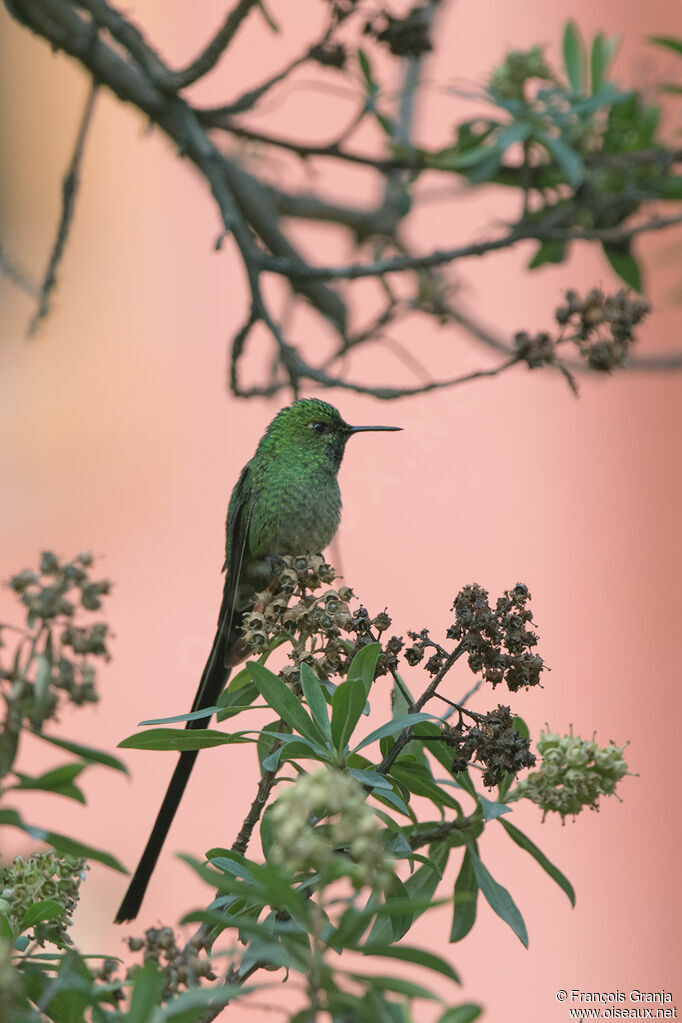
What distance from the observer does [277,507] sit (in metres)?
2.37

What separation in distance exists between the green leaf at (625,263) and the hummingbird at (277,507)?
4.21ft

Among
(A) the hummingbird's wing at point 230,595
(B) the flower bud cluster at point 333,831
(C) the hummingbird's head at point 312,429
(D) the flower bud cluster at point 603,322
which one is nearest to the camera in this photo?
(B) the flower bud cluster at point 333,831

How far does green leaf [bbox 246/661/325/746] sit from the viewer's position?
1448mm

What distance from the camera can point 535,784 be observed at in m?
1.45

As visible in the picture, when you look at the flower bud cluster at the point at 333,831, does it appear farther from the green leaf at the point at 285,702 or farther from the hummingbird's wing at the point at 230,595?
the hummingbird's wing at the point at 230,595

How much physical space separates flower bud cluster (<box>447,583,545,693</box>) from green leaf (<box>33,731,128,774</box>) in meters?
0.53

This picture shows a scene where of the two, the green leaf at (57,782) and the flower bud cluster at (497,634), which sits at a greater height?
the flower bud cluster at (497,634)

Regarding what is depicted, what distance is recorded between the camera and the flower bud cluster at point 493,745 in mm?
1398

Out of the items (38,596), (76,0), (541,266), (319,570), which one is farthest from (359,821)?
(541,266)

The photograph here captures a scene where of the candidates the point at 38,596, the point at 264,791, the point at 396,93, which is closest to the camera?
the point at 38,596

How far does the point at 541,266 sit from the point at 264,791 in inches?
95.4

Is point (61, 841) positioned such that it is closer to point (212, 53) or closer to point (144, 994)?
point (144, 994)

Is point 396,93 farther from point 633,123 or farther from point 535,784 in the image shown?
point 535,784

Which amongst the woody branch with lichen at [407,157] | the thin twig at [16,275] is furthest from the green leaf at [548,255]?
the thin twig at [16,275]
